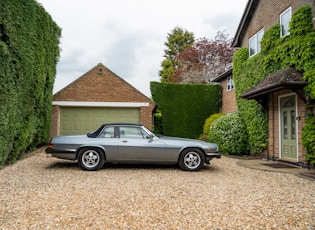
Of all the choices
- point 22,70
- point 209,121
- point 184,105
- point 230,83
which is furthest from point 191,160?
point 230,83

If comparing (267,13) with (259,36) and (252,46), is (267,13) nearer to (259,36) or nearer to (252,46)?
(259,36)

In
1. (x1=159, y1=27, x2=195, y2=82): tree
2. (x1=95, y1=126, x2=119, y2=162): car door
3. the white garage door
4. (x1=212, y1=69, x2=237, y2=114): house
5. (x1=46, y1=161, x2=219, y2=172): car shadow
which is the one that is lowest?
(x1=46, y1=161, x2=219, y2=172): car shadow

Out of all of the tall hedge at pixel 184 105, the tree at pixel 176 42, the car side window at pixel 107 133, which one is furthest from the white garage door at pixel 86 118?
the tree at pixel 176 42

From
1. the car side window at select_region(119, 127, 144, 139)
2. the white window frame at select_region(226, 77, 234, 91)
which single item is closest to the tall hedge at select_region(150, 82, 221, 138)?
the white window frame at select_region(226, 77, 234, 91)

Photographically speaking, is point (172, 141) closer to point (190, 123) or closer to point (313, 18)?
point (313, 18)

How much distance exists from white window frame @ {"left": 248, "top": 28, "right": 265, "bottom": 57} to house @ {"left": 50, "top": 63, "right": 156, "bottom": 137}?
5.70 m

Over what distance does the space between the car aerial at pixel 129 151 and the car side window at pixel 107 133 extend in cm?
3

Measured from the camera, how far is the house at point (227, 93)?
13883 millimetres

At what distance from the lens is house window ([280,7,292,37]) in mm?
8656

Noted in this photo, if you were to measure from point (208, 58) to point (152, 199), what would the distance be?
25087 millimetres

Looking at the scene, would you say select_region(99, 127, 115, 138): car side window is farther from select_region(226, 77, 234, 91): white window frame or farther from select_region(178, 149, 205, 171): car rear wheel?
select_region(226, 77, 234, 91): white window frame

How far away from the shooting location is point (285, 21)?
29.2ft

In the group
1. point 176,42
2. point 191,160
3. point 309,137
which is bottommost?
point 191,160

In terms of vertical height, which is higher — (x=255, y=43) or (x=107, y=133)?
(x=255, y=43)
